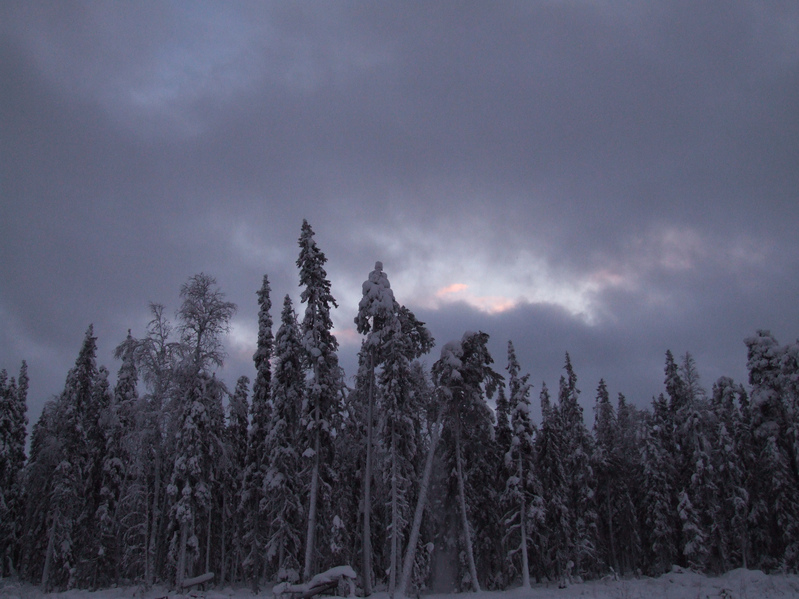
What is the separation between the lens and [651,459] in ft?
161

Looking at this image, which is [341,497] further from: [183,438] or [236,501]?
[236,501]

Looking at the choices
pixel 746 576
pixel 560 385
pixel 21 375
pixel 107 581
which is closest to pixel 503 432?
pixel 560 385

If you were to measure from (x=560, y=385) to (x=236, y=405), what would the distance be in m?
35.1

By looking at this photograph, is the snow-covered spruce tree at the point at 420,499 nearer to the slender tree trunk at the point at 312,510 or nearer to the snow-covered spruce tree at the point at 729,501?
the slender tree trunk at the point at 312,510

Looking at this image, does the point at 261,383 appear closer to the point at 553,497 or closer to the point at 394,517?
the point at 394,517

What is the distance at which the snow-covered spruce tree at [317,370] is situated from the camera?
104 feet

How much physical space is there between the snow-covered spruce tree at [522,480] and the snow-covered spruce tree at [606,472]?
1490cm

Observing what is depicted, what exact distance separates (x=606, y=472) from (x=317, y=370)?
35.2 metres

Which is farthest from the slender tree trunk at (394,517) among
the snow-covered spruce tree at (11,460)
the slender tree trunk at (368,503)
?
the snow-covered spruce tree at (11,460)

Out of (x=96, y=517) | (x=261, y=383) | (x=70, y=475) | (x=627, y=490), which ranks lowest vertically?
(x=96, y=517)

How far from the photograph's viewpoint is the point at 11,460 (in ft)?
167

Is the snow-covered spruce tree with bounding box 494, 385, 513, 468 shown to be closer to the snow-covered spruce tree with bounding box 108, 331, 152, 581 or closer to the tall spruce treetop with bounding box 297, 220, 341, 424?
the tall spruce treetop with bounding box 297, 220, 341, 424

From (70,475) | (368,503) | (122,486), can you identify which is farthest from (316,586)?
(70,475)

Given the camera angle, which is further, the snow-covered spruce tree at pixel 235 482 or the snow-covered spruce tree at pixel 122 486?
the snow-covered spruce tree at pixel 235 482
